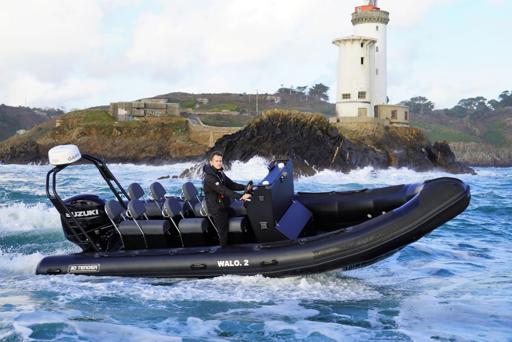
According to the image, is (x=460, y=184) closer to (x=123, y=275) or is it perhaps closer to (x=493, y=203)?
(x=123, y=275)

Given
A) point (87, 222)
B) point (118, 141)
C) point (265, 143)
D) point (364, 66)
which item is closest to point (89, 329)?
point (87, 222)

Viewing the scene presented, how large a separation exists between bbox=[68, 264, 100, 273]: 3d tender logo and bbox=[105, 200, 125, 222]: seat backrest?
0.65 metres

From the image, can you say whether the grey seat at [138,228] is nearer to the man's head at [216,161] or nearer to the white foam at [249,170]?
the man's head at [216,161]

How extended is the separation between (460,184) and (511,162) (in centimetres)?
8729

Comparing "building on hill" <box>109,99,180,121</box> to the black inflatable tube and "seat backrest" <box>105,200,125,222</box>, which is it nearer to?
"seat backrest" <box>105,200,125,222</box>

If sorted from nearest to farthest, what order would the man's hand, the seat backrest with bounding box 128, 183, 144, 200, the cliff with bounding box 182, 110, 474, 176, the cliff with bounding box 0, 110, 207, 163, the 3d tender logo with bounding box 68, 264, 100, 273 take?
the man's hand
the 3d tender logo with bounding box 68, 264, 100, 273
the seat backrest with bounding box 128, 183, 144, 200
the cliff with bounding box 182, 110, 474, 176
the cliff with bounding box 0, 110, 207, 163

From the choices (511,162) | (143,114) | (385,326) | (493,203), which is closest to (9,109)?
(143,114)

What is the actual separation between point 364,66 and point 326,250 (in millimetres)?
42727

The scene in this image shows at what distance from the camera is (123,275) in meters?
7.68

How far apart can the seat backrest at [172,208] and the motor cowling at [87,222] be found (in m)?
0.86

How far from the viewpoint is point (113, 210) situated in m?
8.13

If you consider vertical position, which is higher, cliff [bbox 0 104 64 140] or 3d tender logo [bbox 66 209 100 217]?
cliff [bbox 0 104 64 140]

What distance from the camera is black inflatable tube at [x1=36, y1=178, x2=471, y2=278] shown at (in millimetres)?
7148

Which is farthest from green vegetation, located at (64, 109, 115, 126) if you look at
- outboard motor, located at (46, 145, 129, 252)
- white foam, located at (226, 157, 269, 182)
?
outboard motor, located at (46, 145, 129, 252)
